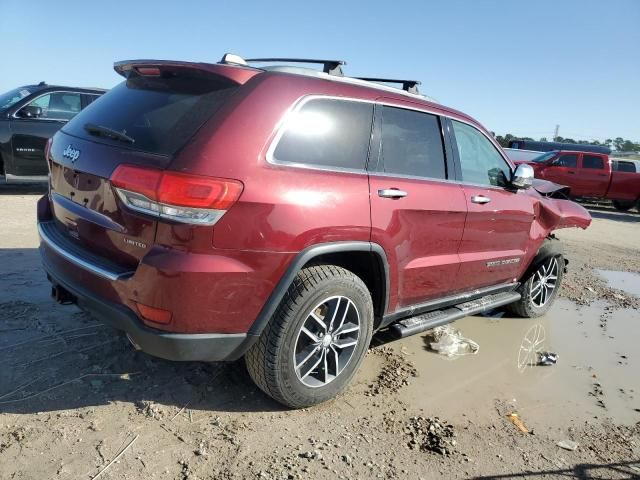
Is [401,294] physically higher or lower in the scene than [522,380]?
higher

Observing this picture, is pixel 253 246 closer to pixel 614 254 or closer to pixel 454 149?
pixel 454 149

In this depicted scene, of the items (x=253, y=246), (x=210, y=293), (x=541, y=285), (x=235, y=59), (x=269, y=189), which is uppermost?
(x=235, y=59)

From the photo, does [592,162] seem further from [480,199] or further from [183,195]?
[183,195]

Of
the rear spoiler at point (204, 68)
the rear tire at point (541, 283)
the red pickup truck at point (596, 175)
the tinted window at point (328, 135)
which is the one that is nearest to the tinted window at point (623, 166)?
the red pickup truck at point (596, 175)

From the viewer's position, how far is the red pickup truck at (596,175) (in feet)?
56.6

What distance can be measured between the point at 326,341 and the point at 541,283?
10.0 feet

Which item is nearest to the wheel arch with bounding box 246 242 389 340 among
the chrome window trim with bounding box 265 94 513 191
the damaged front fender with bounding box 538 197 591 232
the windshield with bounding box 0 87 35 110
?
the chrome window trim with bounding box 265 94 513 191

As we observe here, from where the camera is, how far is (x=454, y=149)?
3924 millimetres

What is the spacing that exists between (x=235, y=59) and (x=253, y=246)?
1.19 meters

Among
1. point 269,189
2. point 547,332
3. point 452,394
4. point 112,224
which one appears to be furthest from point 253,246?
point 547,332

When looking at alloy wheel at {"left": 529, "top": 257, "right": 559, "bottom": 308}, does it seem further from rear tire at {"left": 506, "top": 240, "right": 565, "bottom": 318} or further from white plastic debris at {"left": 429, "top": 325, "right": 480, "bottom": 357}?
white plastic debris at {"left": 429, "top": 325, "right": 480, "bottom": 357}

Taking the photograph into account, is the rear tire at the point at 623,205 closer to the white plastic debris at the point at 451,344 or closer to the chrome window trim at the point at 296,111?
the white plastic debris at the point at 451,344

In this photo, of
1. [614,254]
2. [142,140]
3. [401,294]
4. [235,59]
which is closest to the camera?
[142,140]

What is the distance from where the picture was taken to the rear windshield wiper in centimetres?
273
